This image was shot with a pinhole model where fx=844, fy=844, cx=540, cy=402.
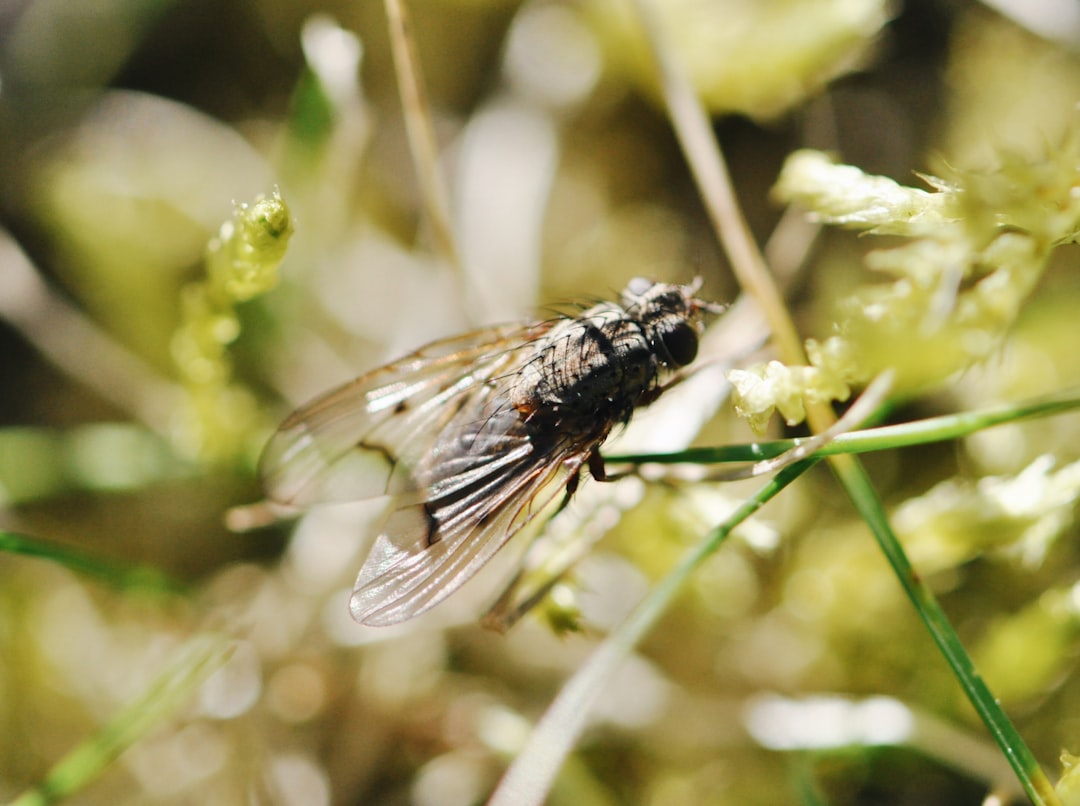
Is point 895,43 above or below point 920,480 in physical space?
above

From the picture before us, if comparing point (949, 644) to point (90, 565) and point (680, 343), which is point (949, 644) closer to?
point (680, 343)

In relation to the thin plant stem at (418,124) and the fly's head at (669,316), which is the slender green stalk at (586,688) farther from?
the thin plant stem at (418,124)

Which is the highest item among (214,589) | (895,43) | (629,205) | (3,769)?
(895,43)

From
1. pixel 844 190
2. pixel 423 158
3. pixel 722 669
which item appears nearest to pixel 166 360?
pixel 423 158

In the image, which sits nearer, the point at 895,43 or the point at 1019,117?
the point at 1019,117

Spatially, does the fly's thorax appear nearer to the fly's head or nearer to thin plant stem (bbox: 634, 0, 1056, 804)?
the fly's head

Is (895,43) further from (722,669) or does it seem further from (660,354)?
(722,669)

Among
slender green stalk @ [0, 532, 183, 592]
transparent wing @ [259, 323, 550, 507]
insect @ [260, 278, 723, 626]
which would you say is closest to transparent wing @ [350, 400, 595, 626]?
insect @ [260, 278, 723, 626]
